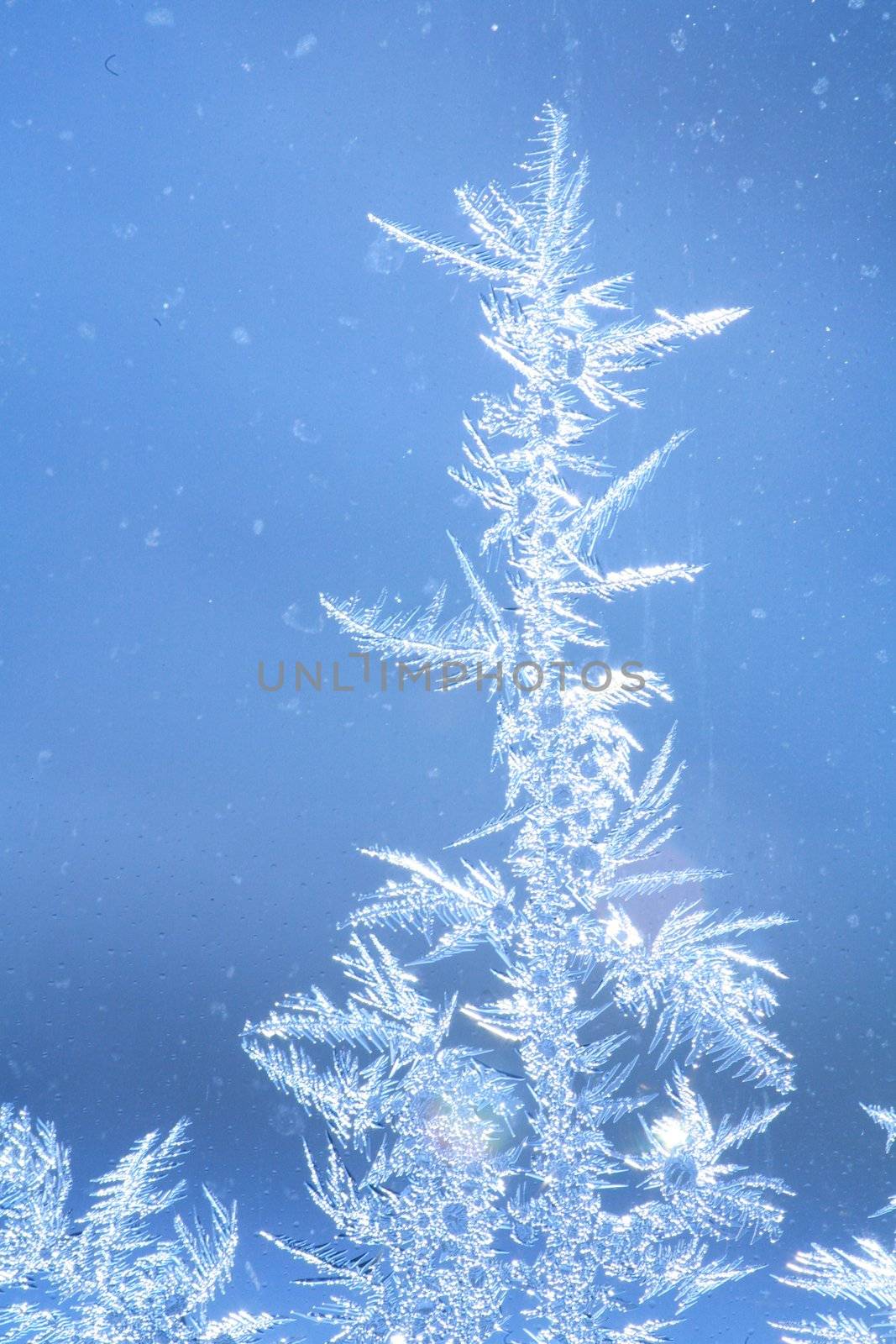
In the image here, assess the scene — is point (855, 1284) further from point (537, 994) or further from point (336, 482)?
point (336, 482)

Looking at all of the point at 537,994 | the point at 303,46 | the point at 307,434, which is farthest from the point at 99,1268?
the point at 303,46

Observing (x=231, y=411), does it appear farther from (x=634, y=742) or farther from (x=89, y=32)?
(x=634, y=742)

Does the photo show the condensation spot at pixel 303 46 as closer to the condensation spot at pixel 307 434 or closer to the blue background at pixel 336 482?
the blue background at pixel 336 482

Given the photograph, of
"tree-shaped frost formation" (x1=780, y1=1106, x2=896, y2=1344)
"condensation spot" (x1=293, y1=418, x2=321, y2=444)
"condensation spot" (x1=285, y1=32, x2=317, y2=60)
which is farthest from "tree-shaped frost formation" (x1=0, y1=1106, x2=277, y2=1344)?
"condensation spot" (x1=285, y1=32, x2=317, y2=60)

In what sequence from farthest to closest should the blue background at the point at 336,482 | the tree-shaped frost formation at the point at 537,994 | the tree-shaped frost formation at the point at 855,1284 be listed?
the blue background at the point at 336,482
the tree-shaped frost formation at the point at 855,1284
the tree-shaped frost formation at the point at 537,994

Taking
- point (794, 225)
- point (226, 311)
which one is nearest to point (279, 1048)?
point (226, 311)

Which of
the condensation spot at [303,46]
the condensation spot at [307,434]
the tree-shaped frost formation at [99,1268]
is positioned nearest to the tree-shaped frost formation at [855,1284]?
the tree-shaped frost formation at [99,1268]
